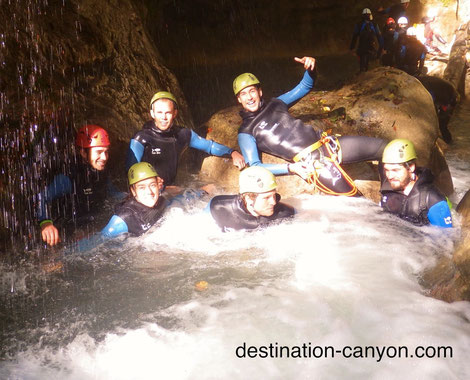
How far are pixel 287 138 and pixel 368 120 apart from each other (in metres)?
1.66

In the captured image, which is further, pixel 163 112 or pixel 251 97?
pixel 251 97

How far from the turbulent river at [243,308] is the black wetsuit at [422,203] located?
0.52ft

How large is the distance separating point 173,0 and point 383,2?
27.4 ft

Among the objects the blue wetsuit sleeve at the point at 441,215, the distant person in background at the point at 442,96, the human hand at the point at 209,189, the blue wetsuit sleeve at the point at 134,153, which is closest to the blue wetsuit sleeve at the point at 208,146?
the human hand at the point at 209,189

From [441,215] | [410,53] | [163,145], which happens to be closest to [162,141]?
[163,145]

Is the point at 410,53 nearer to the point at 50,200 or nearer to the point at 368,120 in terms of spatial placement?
the point at 368,120

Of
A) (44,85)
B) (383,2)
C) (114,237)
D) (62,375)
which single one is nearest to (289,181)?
(114,237)

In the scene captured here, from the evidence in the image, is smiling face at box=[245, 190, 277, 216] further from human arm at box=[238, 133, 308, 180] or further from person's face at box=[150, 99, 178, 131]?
person's face at box=[150, 99, 178, 131]

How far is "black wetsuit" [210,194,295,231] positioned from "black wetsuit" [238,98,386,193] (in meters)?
1.26

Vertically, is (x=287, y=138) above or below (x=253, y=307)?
above

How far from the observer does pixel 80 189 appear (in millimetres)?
5406

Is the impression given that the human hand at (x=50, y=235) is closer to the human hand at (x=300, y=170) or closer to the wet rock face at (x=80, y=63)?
the wet rock face at (x=80, y=63)

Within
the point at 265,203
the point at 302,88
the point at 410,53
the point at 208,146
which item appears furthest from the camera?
the point at 410,53

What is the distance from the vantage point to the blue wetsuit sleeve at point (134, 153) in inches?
232
